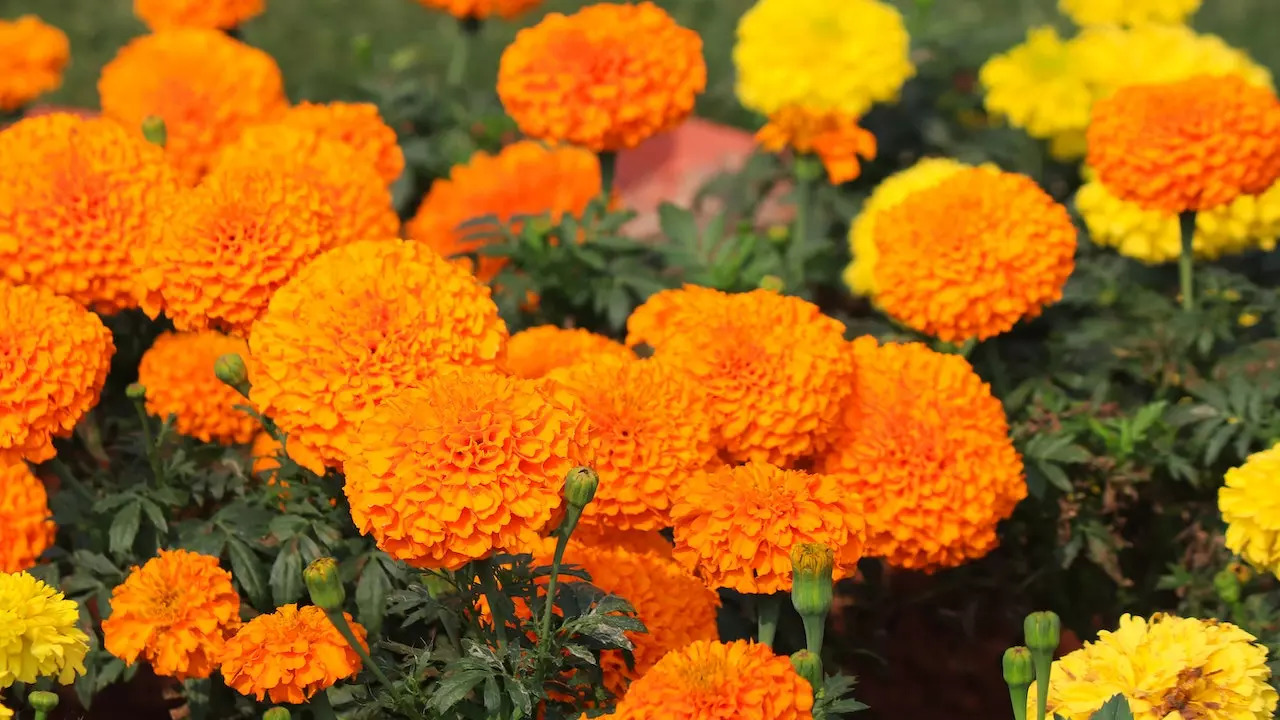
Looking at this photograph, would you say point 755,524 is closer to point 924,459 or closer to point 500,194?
point 924,459

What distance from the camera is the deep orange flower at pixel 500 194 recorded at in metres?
3.37

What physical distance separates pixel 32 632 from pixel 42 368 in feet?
1.46

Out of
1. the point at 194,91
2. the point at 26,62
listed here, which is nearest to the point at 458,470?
the point at 194,91

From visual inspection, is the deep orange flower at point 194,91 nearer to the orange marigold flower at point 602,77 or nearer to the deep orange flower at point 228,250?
the orange marigold flower at point 602,77

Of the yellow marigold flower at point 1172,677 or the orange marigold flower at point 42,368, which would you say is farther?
the orange marigold flower at point 42,368

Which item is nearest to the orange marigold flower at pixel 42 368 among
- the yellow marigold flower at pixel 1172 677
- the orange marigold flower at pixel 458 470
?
the orange marigold flower at pixel 458 470

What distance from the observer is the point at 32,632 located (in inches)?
77.4

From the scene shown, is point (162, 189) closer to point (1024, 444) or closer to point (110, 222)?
point (110, 222)

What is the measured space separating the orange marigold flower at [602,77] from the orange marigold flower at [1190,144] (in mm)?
787

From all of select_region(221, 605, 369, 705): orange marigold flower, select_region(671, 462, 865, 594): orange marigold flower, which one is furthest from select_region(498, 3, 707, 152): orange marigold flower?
select_region(221, 605, 369, 705): orange marigold flower

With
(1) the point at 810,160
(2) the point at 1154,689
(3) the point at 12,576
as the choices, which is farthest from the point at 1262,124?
(3) the point at 12,576

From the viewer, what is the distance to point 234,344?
9.09ft

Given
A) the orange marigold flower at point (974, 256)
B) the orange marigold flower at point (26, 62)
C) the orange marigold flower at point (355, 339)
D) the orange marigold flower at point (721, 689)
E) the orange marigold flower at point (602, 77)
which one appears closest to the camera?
the orange marigold flower at point (721, 689)

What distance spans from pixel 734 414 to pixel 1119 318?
4.10 ft
